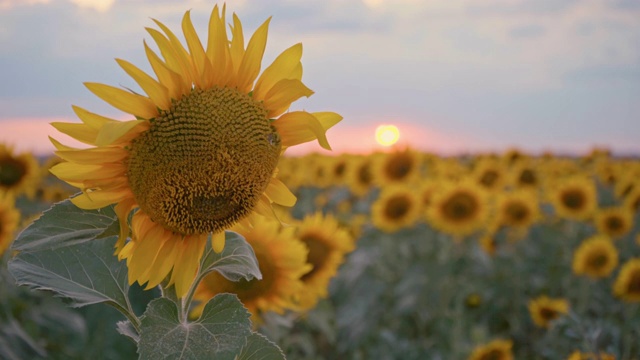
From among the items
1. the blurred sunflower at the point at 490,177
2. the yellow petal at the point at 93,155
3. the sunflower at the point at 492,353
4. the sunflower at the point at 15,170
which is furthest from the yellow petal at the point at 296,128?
the blurred sunflower at the point at 490,177

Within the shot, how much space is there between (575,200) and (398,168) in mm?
2078

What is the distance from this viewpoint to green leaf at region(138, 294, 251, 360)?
1.14 metres

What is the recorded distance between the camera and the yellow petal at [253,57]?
4.26 ft

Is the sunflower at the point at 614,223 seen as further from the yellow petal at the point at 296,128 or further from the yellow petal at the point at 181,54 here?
the yellow petal at the point at 181,54

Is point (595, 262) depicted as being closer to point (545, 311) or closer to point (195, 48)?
point (545, 311)

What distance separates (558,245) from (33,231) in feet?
27.4

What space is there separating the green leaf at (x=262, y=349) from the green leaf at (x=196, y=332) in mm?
89

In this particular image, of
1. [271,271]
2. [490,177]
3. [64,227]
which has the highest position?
[64,227]

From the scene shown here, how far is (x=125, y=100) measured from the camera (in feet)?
3.99

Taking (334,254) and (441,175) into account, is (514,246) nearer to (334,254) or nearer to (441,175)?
(441,175)

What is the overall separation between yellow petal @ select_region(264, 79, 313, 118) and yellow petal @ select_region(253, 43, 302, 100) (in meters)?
0.02

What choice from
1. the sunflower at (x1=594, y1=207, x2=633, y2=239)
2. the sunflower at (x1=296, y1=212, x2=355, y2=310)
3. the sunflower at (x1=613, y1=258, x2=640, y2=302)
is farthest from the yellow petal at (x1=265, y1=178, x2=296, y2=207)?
the sunflower at (x1=594, y1=207, x2=633, y2=239)

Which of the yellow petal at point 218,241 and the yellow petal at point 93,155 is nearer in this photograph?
the yellow petal at point 93,155

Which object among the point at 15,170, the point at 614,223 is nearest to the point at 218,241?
the point at 15,170
